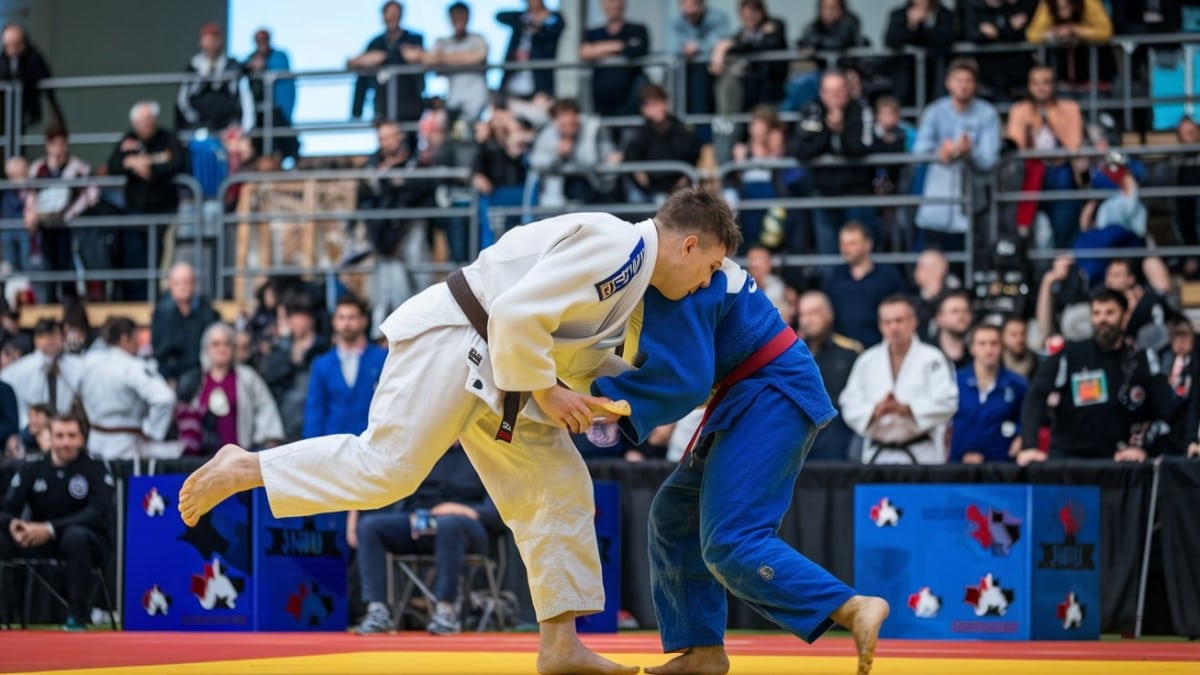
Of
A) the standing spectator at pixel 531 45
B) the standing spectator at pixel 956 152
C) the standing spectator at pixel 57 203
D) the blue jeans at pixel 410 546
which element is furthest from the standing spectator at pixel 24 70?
the standing spectator at pixel 956 152

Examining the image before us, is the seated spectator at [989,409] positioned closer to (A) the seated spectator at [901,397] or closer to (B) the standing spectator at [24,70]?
(A) the seated spectator at [901,397]

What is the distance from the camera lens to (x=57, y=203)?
13.7 m

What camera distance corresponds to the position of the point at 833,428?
9781 mm

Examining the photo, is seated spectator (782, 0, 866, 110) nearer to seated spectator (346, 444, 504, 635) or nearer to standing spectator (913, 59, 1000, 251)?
standing spectator (913, 59, 1000, 251)

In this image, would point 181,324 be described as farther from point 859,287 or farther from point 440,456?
point 440,456

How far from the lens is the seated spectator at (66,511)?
9.23 m

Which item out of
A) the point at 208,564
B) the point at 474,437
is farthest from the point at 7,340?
the point at 474,437

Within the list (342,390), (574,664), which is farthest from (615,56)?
(574,664)

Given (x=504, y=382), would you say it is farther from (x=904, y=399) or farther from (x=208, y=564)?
(x=904, y=399)

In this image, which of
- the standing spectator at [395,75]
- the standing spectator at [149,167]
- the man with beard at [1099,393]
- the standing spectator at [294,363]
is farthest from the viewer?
the standing spectator at [395,75]

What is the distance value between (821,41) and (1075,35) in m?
1.77

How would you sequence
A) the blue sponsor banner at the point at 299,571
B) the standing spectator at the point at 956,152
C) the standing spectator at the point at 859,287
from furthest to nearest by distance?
1. the standing spectator at the point at 956,152
2. the standing spectator at the point at 859,287
3. the blue sponsor banner at the point at 299,571

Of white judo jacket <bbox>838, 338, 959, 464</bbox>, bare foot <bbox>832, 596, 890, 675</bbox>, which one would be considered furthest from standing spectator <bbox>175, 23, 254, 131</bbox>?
bare foot <bbox>832, 596, 890, 675</bbox>

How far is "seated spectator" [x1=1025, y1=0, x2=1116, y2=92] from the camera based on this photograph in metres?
12.2
